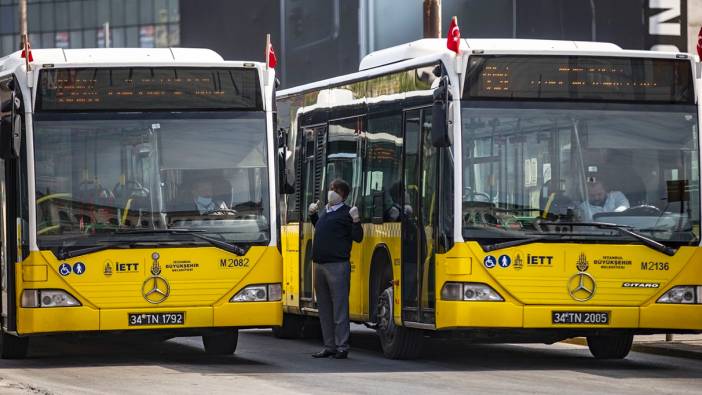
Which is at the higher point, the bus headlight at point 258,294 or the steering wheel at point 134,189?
the steering wheel at point 134,189

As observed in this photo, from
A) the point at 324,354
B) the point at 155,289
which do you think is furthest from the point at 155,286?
the point at 324,354

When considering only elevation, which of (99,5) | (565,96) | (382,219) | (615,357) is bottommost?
(615,357)

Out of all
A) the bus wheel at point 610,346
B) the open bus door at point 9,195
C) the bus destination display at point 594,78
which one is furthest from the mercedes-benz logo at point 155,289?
the bus wheel at point 610,346

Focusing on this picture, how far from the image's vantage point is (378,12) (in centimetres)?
4944

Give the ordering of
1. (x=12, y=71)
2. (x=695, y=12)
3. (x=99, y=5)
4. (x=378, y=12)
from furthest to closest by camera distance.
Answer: (x=99, y=5) < (x=378, y=12) < (x=695, y=12) < (x=12, y=71)

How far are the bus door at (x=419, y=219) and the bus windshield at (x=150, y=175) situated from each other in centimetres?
136

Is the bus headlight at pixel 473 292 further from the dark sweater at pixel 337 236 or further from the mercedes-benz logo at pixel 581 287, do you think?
the dark sweater at pixel 337 236

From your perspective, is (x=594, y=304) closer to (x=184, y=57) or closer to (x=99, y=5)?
(x=184, y=57)

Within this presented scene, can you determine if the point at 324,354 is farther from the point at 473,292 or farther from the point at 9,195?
the point at 9,195

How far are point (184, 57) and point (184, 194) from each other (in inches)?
54.5

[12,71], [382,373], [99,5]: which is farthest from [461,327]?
[99,5]

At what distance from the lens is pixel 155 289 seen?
16.6 m

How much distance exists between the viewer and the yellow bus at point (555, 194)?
628 inches

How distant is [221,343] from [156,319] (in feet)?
5.92
